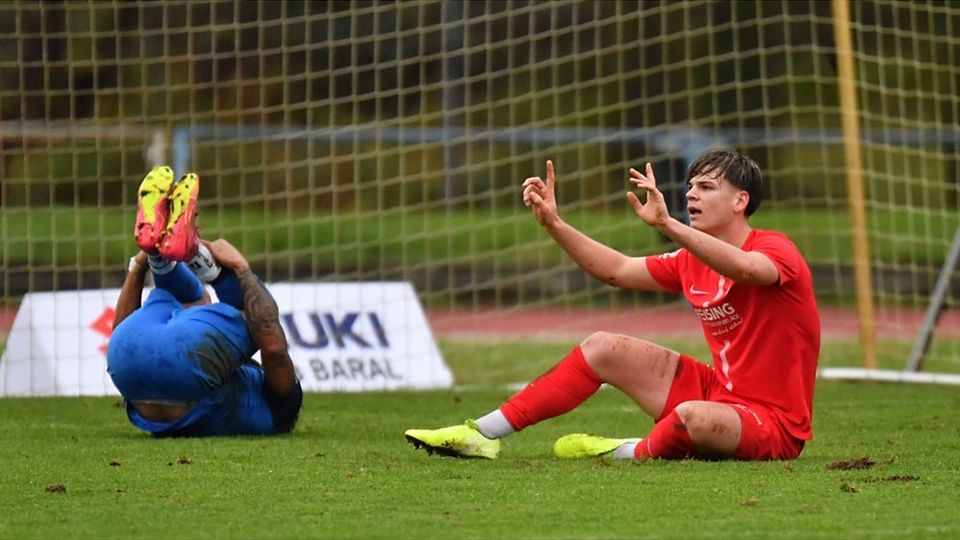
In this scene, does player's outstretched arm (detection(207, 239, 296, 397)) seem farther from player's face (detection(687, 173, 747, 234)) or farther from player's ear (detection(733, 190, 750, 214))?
player's ear (detection(733, 190, 750, 214))

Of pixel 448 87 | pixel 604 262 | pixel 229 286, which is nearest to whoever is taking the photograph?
pixel 604 262

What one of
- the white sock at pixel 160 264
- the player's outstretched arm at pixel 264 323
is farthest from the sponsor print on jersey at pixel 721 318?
the white sock at pixel 160 264

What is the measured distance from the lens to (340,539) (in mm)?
4602

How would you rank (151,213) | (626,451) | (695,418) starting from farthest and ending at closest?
(151,213) < (626,451) < (695,418)

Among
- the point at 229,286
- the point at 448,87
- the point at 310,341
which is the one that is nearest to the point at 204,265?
the point at 229,286

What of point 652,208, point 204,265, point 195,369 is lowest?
point 195,369

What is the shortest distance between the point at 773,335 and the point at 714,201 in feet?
1.69

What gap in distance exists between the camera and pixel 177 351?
22.9 ft

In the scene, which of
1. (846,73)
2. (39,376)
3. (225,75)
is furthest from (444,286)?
(39,376)

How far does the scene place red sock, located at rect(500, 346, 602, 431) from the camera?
249 inches

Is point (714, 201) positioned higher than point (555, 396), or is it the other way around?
point (714, 201)

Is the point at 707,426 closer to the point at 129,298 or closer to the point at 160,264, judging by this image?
the point at 160,264

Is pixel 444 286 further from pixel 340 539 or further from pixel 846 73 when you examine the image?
pixel 340 539

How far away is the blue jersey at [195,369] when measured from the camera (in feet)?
22.9
